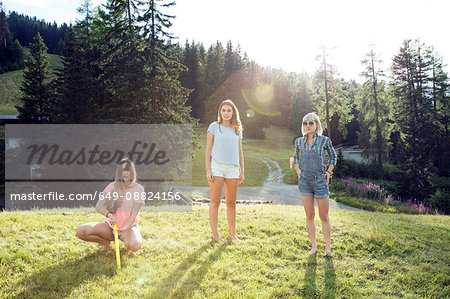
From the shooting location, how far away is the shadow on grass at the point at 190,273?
3.64 metres

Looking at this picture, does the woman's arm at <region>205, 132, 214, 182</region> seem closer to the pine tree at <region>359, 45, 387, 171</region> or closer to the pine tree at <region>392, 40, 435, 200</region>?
the pine tree at <region>359, 45, 387, 171</region>

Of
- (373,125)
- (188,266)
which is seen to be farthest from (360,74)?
(188,266)

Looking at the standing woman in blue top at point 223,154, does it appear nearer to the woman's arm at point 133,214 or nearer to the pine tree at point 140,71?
the woman's arm at point 133,214

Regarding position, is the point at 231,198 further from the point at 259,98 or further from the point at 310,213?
the point at 259,98

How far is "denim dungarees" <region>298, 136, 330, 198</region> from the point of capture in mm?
4832

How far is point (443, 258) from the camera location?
5305 millimetres

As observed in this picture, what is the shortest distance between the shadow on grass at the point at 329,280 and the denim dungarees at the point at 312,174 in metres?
1.18

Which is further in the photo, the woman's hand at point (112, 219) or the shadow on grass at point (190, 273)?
the woman's hand at point (112, 219)

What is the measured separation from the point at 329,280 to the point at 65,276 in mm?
3872

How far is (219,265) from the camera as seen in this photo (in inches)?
177

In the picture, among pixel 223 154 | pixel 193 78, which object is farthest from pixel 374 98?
pixel 193 78

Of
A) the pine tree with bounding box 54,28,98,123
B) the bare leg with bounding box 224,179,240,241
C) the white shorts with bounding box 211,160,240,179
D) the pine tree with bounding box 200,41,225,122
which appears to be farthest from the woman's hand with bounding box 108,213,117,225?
the pine tree with bounding box 200,41,225,122

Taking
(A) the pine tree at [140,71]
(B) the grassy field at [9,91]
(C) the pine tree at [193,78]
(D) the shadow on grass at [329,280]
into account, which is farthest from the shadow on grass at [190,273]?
(B) the grassy field at [9,91]

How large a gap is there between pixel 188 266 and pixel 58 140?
69.2 feet
